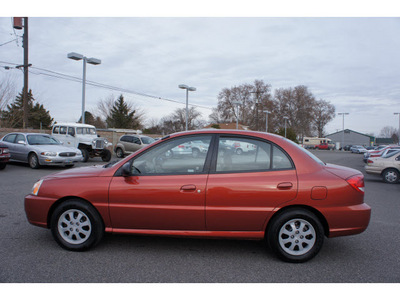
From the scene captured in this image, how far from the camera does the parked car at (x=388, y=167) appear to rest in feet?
41.9

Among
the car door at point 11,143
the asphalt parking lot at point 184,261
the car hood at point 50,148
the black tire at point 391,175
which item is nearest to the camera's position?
the asphalt parking lot at point 184,261

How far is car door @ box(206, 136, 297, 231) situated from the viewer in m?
3.86

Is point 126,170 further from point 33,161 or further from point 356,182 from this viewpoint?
point 33,161

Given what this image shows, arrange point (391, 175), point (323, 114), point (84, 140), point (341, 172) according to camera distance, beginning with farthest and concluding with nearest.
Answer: point (323, 114)
point (84, 140)
point (391, 175)
point (341, 172)

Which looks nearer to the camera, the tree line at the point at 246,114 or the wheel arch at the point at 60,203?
the wheel arch at the point at 60,203

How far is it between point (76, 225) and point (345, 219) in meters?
3.32

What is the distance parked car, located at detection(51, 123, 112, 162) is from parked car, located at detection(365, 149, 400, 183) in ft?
42.5

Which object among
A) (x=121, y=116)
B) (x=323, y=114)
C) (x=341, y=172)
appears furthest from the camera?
(x=323, y=114)

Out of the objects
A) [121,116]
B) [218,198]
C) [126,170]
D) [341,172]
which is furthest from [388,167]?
[121,116]

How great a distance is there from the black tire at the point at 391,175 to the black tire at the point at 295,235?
10720 millimetres

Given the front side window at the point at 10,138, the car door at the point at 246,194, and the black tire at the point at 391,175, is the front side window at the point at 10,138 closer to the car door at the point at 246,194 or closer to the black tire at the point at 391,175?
the car door at the point at 246,194

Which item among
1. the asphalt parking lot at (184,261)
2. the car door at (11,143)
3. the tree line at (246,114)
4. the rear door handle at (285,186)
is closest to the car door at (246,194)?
the rear door handle at (285,186)

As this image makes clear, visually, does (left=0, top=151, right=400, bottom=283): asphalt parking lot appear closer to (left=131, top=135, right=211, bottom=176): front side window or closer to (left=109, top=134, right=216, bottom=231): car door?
(left=109, top=134, right=216, bottom=231): car door

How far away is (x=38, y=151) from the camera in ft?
44.3
